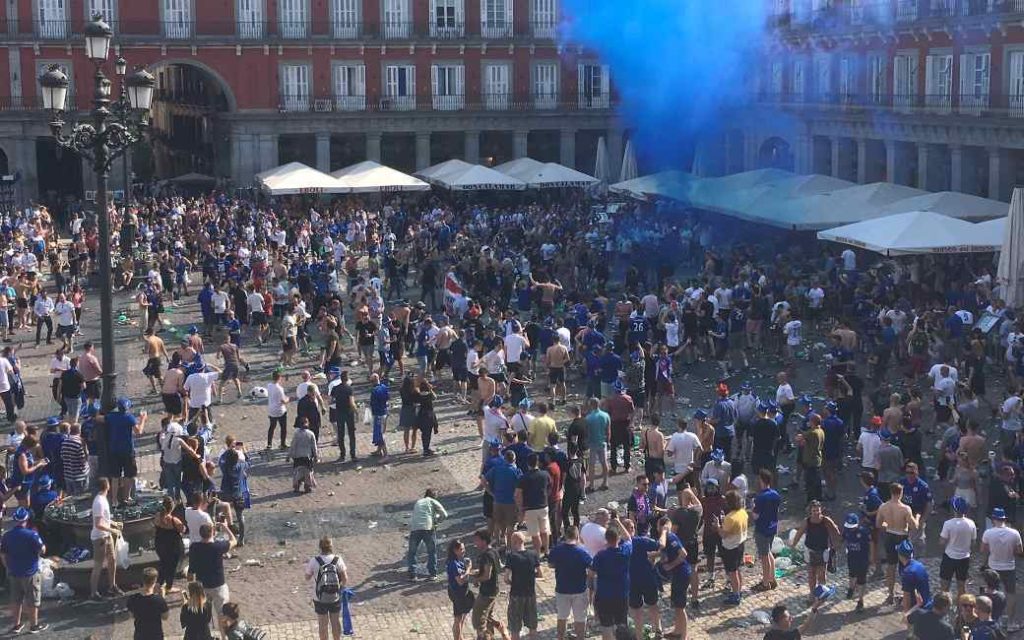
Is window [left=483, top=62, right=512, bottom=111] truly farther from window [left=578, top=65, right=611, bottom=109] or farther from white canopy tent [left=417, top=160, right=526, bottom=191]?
white canopy tent [left=417, top=160, right=526, bottom=191]

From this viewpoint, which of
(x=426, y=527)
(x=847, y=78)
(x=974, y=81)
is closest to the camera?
(x=426, y=527)

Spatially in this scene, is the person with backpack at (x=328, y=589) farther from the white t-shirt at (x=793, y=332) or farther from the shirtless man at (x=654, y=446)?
the white t-shirt at (x=793, y=332)

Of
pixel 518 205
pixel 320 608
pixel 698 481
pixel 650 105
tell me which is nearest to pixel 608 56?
pixel 650 105

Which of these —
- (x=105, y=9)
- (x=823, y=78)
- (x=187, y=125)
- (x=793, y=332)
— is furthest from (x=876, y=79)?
(x=187, y=125)

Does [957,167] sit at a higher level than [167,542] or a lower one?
higher

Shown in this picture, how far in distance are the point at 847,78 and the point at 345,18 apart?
20.4 m

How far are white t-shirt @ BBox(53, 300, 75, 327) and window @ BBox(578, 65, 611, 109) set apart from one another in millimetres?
34022

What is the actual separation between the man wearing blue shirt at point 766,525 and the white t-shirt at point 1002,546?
80.9 inches

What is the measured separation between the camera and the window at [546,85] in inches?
2192

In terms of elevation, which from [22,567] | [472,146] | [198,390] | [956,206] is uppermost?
[472,146]

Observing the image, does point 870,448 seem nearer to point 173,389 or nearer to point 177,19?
point 173,389

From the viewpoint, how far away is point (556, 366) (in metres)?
21.8

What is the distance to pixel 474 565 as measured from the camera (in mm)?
15031

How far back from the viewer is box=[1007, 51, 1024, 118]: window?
35.3 meters
